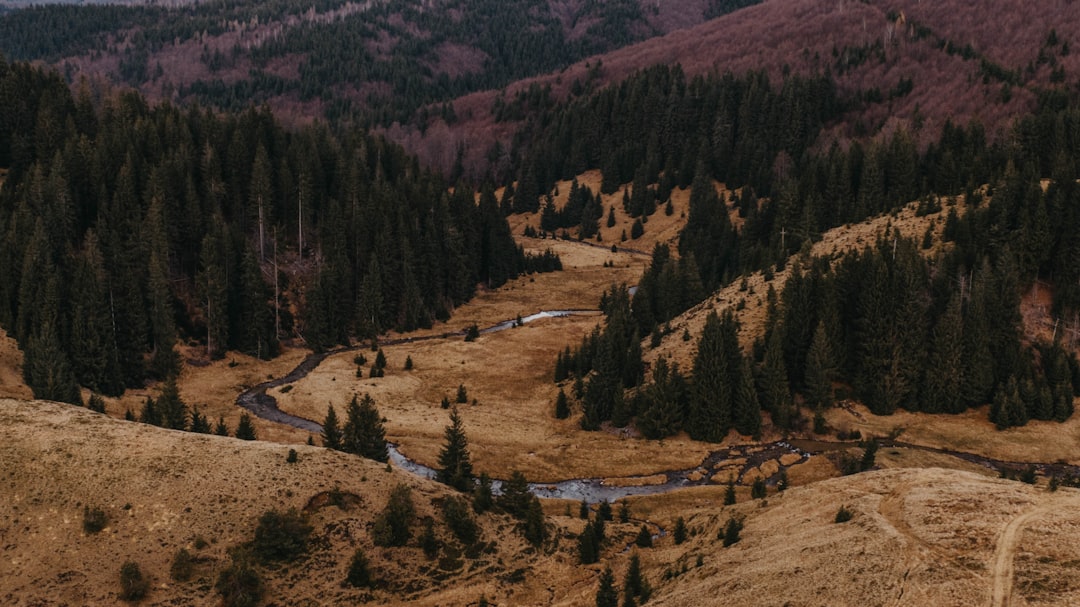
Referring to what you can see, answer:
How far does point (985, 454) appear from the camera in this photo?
78.9m

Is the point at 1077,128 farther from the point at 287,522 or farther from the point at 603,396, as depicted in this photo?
the point at 287,522

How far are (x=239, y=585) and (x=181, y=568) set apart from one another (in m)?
3.67

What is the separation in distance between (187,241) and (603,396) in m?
77.8

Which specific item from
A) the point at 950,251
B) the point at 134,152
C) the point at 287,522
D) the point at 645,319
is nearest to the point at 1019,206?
the point at 950,251

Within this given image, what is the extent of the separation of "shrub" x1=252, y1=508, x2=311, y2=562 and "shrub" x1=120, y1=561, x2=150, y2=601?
6110 millimetres

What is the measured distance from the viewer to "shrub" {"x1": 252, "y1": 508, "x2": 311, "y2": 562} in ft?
151

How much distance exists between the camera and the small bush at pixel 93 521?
45.7m

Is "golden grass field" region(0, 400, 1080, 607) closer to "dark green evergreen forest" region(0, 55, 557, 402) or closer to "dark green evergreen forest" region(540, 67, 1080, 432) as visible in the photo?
"dark green evergreen forest" region(540, 67, 1080, 432)

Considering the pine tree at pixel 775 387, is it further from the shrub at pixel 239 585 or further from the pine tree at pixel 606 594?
the shrub at pixel 239 585

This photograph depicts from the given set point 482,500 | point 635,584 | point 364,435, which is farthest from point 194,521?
point 635,584

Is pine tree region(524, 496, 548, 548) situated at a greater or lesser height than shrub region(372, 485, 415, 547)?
lesser

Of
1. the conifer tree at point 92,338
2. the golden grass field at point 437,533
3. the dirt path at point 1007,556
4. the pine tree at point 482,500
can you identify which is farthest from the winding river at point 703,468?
the dirt path at point 1007,556

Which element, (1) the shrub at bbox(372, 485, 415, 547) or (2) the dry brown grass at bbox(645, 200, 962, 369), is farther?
(2) the dry brown grass at bbox(645, 200, 962, 369)

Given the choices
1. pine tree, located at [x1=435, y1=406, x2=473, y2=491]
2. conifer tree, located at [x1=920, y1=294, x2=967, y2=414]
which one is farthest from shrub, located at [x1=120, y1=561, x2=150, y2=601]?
conifer tree, located at [x1=920, y1=294, x2=967, y2=414]
